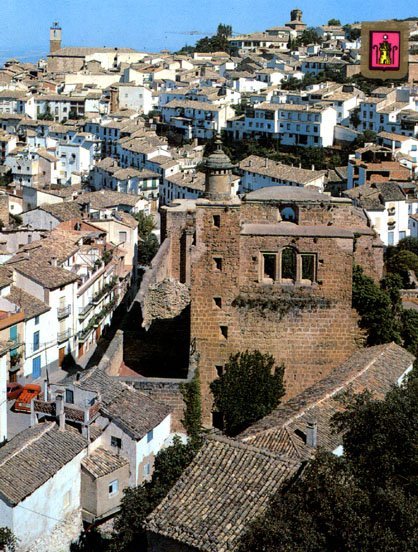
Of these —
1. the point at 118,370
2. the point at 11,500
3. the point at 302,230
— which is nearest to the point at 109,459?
the point at 11,500

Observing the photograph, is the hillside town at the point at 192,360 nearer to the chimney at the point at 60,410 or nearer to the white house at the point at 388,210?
the chimney at the point at 60,410

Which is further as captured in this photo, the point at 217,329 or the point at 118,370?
the point at 118,370

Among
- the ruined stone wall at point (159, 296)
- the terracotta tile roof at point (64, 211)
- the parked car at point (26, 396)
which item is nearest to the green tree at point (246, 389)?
the ruined stone wall at point (159, 296)

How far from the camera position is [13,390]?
77.4 feet

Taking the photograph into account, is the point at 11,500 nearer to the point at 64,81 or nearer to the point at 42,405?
the point at 42,405

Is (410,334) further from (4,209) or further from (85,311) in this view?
(4,209)

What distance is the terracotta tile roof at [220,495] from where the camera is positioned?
10539mm

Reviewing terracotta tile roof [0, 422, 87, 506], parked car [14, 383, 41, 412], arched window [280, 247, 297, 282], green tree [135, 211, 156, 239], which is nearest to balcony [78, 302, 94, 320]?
parked car [14, 383, 41, 412]

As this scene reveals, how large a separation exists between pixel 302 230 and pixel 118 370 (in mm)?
4458

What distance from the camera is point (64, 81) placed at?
91.8 metres

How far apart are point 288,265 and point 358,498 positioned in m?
9.15

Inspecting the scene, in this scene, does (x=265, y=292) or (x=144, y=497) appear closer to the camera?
(x=144, y=497)

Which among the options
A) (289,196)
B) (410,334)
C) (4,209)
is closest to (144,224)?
(4,209)

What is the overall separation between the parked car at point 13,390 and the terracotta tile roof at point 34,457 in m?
7.55
